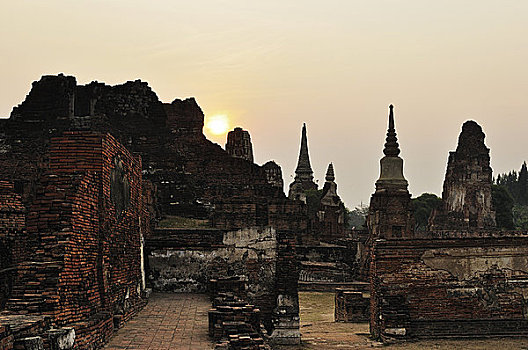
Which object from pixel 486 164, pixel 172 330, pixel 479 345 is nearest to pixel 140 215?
pixel 172 330

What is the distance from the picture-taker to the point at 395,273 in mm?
12773

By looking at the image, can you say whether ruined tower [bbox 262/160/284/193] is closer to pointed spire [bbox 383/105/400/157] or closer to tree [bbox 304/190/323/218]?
pointed spire [bbox 383/105/400/157]

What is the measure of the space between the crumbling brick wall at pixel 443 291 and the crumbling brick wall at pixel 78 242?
5.04 meters

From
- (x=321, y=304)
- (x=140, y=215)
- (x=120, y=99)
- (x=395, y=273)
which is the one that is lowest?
(x=321, y=304)

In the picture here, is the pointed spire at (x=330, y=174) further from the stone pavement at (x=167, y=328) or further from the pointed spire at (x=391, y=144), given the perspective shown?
the stone pavement at (x=167, y=328)

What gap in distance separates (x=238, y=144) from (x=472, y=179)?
15761 mm

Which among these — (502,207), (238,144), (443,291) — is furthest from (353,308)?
(502,207)

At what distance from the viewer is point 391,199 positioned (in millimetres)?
27656

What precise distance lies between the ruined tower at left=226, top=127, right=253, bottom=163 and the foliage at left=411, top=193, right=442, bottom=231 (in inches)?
1315

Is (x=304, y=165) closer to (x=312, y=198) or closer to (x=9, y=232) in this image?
(x=312, y=198)

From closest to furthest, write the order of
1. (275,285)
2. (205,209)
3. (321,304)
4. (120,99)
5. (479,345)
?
(479,345), (275,285), (321,304), (205,209), (120,99)

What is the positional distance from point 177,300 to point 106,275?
390 centimetres

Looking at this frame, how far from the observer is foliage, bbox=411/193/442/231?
67.2 m

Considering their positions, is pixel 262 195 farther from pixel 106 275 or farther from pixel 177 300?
pixel 106 275
